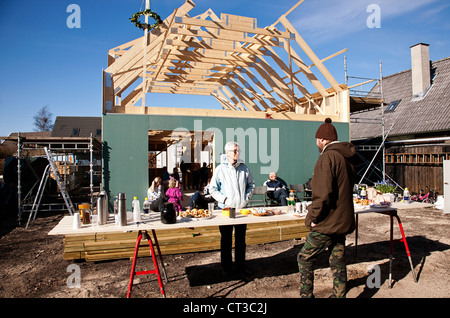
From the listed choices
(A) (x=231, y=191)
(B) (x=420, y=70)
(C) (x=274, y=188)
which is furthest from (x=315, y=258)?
(B) (x=420, y=70)

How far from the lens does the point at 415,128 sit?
1383 cm

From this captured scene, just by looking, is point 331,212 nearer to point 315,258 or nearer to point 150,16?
point 315,258

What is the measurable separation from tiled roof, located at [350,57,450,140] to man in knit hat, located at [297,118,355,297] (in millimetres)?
12271

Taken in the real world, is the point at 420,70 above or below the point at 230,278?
above

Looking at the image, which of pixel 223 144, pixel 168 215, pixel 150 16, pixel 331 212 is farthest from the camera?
pixel 223 144

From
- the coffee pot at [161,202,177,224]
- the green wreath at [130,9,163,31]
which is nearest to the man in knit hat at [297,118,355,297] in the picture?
the coffee pot at [161,202,177,224]

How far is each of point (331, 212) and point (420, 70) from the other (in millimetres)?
16479

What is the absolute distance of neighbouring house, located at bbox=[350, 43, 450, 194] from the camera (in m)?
11.3

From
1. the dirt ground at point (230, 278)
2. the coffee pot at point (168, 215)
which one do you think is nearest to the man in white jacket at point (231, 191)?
the dirt ground at point (230, 278)

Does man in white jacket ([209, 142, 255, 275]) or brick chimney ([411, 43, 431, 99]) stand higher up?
brick chimney ([411, 43, 431, 99])

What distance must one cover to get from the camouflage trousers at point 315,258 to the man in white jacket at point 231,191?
124 centimetres

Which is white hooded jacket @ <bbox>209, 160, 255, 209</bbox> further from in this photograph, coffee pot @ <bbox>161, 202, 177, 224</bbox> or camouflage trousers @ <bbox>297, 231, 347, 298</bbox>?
camouflage trousers @ <bbox>297, 231, 347, 298</bbox>

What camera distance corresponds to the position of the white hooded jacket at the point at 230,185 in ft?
13.6

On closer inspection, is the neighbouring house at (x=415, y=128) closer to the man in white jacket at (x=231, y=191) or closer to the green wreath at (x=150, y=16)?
the green wreath at (x=150, y=16)
